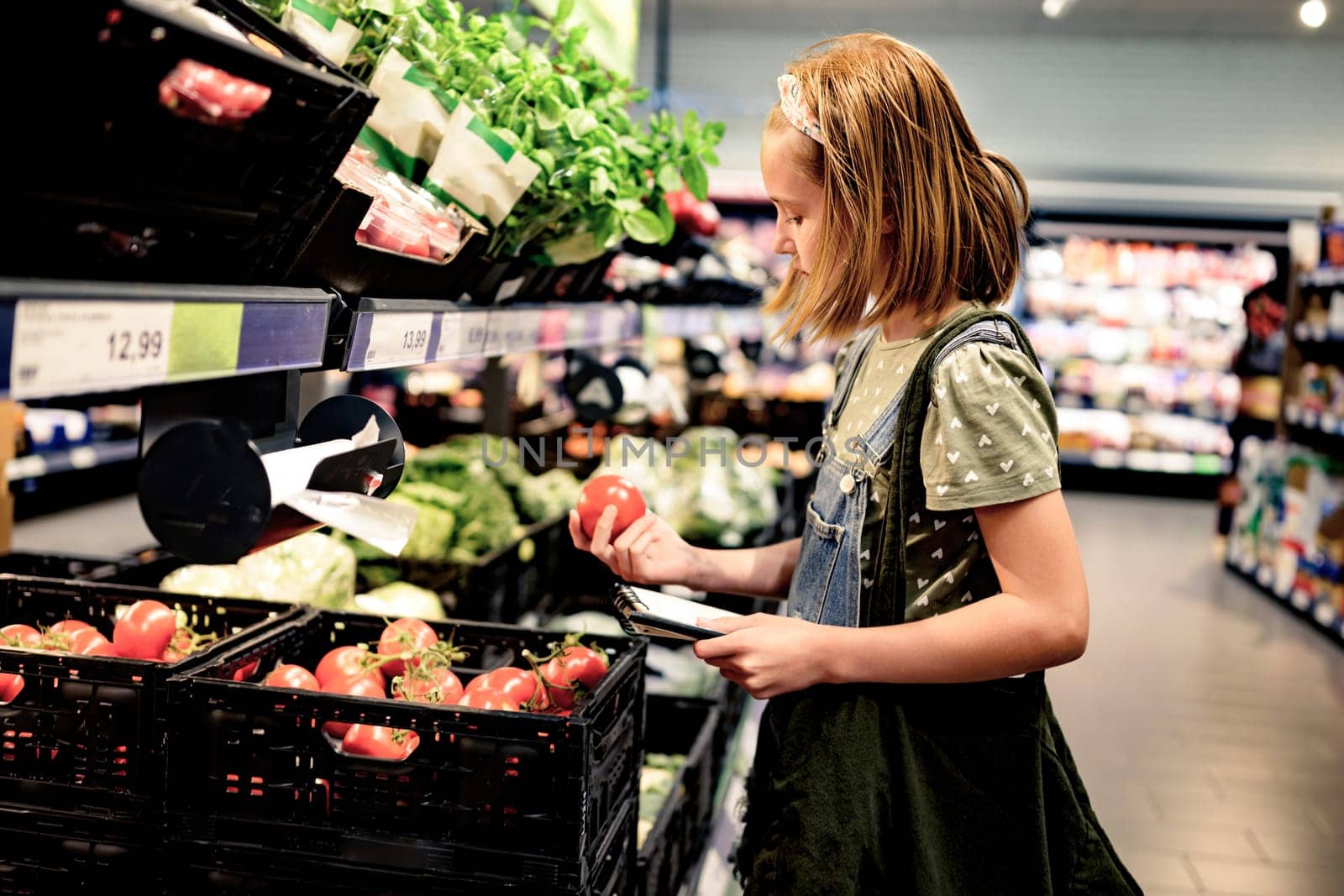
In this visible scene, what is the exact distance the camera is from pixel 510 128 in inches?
69.7

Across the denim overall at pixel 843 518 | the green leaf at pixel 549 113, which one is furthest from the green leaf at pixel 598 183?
the denim overall at pixel 843 518

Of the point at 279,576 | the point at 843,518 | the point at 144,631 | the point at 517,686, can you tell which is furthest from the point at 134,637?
the point at 843,518

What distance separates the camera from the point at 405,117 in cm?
146

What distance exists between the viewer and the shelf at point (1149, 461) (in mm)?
10594

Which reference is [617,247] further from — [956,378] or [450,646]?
[956,378]

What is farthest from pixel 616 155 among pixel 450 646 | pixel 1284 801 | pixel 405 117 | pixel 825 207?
pixel 1284 801

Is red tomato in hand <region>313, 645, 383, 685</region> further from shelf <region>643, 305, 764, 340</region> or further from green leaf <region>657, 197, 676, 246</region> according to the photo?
shelf <region>643, 305, 764, 340</region>

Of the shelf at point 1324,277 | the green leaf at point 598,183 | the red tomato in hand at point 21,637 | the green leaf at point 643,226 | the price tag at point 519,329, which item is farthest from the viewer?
the shelf at point 1324,277

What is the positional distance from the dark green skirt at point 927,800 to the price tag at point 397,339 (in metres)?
0.67

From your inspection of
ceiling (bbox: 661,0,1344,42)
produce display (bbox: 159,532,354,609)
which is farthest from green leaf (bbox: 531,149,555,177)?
ceiling (bbox: 661,0,1344,42)

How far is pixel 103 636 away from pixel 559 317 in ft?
3.34

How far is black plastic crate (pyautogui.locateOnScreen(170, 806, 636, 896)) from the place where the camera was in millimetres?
1319

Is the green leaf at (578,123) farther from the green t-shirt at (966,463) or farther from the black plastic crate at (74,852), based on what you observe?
the black plastic crate at (74,852)

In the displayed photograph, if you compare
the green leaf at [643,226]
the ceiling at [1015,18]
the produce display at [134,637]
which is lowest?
the produce display at [134,637]
